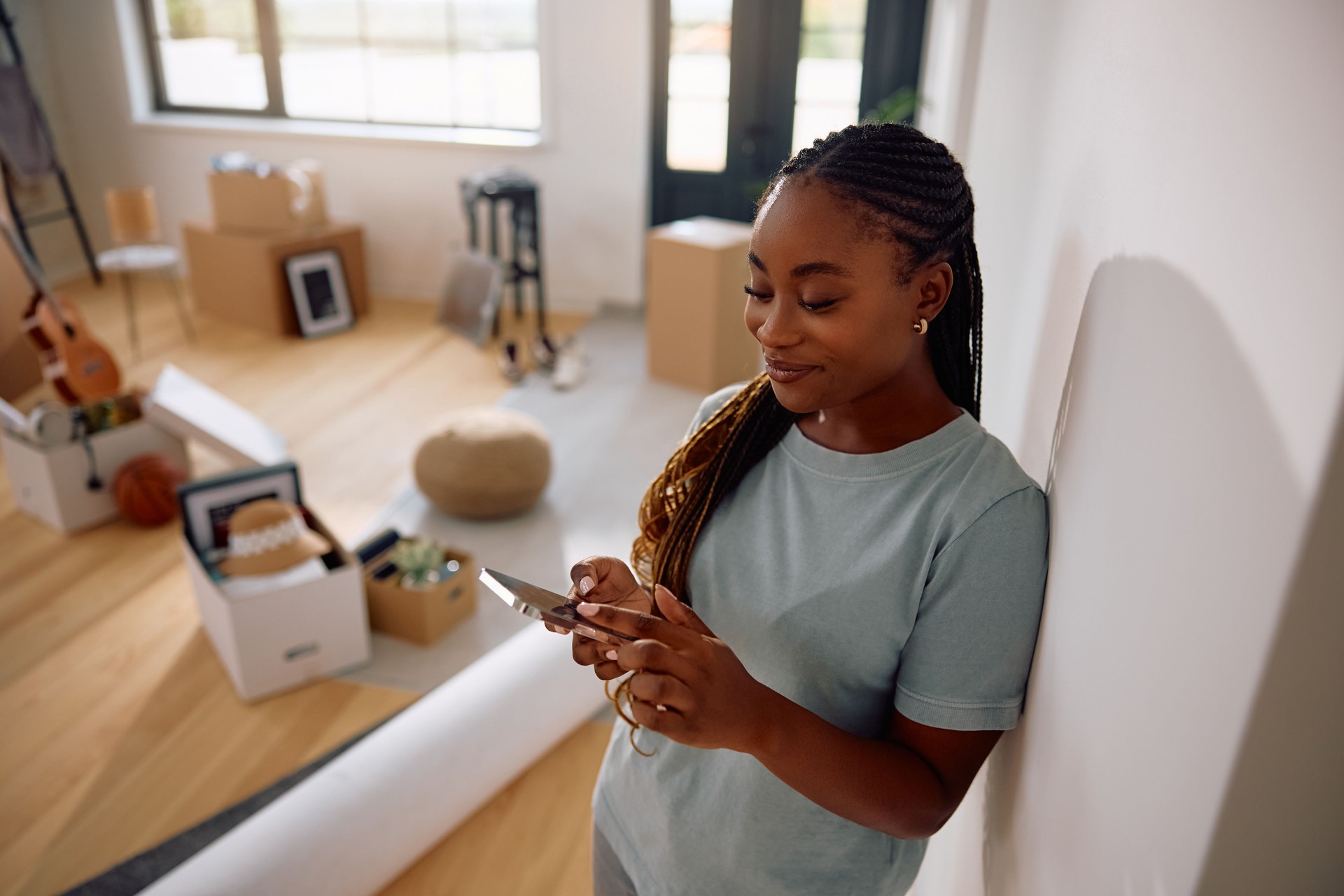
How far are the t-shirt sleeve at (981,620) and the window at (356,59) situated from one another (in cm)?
507

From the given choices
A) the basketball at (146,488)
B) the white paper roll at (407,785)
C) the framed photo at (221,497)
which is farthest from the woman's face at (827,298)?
the basketball at (146,488)

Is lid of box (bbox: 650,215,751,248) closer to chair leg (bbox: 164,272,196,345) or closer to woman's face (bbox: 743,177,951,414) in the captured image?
chair leg (bbox: 164,272,196,345)

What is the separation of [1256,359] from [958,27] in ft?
8.10

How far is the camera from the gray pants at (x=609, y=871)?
3.79ft

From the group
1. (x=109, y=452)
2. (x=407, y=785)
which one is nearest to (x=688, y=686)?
(x=407, y=785)

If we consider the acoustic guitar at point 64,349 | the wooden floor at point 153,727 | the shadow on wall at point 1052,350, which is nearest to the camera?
the shadow on wall at point 1052,350

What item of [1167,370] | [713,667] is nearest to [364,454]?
[713,667]

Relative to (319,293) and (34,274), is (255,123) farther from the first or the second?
(34,274)

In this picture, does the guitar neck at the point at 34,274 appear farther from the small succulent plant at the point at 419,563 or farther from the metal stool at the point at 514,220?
the small succulent plant at the point at 419,563

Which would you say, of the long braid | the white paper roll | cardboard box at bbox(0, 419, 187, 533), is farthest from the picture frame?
the long braid

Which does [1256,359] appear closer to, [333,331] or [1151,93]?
[1151,93]

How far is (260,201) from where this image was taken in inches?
195

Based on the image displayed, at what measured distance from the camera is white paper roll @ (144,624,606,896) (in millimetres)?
1654

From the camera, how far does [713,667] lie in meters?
0.76
